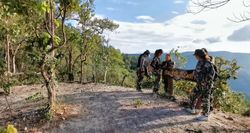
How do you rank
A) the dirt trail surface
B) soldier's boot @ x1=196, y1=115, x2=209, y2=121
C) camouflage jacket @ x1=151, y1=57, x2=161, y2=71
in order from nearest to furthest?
the dirt trail surface, soldier's boot @ x1=196, y1=115, x2=209, y2=121, camouflage jacket @ x1=151, y1=57, x2=161, y2=71

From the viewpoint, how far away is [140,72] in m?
15.5

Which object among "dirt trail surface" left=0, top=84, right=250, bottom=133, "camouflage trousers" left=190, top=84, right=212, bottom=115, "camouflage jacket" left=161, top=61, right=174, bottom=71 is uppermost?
"camouflage jacket" left=161, top=61, right=174, bottom=71

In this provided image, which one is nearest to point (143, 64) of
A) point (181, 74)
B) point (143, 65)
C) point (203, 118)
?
point (143, 65)

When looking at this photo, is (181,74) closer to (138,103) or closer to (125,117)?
(138,103)

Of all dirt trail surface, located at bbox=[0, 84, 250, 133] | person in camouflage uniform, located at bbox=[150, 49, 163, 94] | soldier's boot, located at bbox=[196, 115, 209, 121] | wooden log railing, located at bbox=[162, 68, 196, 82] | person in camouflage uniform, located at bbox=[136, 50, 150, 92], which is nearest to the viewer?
dirt trail surface, located at bbox=[0, 84, 250, 133]

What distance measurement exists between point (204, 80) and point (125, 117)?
2411 millimetres

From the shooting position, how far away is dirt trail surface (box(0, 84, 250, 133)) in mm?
10938

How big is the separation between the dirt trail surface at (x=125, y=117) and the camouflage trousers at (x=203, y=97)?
0.33m

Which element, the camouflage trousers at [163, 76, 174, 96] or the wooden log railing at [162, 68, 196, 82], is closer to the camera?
the wooden log railing at [162, 68, 196, 82]

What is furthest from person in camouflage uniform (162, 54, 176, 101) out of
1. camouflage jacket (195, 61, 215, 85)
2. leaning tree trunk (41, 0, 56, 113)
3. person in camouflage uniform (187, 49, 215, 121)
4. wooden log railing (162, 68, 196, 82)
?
leaning tree trunk (41, 0, 56, 113)

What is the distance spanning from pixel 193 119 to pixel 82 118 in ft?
10.0

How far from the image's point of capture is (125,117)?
1170 centimetres

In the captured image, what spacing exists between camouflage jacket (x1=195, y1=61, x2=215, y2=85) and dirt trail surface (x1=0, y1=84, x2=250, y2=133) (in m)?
1.05

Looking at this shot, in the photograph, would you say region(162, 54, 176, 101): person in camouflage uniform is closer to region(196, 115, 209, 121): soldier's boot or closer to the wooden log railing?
the wooden log railing
